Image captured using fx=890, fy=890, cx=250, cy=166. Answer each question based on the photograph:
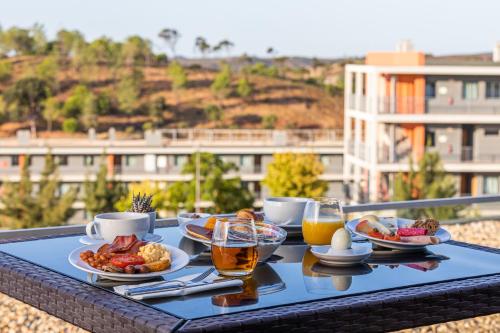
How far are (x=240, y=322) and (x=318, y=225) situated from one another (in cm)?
69

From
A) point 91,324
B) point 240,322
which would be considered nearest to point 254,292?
point 240,322

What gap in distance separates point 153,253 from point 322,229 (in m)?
0.50

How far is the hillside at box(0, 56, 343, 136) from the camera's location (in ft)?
123

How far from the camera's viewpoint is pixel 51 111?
117 feet

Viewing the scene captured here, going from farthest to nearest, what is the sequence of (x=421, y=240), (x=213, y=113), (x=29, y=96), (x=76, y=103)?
(x=213, y=113) < (x=76, y=103) < (x=29, y=96) < (x=421, y=240)

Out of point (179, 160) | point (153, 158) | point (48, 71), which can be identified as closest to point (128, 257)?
point (153, 158)

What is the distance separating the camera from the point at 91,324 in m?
1.78

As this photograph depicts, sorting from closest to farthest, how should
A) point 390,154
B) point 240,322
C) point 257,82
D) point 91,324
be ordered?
1. point 240,322
2. point 91,324
3. point 390,154
4. point 257,82

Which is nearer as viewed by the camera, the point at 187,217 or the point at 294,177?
the point at 187,217

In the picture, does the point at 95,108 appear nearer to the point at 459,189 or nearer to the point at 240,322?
the point at 459,189

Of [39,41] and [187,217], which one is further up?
[39,41]

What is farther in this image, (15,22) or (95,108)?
(15,22)

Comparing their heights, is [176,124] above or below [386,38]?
below

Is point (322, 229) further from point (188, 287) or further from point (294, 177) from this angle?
point (294, 177)
